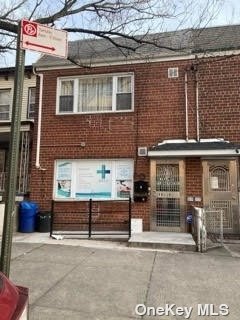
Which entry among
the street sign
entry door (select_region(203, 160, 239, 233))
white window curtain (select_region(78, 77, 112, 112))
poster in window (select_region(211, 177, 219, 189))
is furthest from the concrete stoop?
the street sign

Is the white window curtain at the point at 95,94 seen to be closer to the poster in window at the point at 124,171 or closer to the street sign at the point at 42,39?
the poster in window at the point at 124,171

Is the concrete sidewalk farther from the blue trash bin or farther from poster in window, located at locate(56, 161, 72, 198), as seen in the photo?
poster in window, located at locate(56, 161, 72, 198)

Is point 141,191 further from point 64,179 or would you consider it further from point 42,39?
point 42,39

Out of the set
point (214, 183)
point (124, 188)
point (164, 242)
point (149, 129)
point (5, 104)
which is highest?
point (5, 104)

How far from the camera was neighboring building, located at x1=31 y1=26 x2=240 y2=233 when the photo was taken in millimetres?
11766

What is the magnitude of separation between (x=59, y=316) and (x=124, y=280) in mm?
1910

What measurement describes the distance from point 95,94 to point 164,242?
20.2 ft

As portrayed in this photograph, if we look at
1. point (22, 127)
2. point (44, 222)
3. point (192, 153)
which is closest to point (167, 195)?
point (192, 153)

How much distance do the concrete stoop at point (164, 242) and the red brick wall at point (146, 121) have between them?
1708mm

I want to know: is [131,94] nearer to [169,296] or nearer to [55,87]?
[55,87]

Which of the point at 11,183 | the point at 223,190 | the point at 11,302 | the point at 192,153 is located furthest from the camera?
the point at 223,190

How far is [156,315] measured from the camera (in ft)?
15.7

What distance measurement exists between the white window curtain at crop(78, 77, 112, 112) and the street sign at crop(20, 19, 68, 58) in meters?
9.41

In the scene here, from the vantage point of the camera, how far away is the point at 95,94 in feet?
43.5
